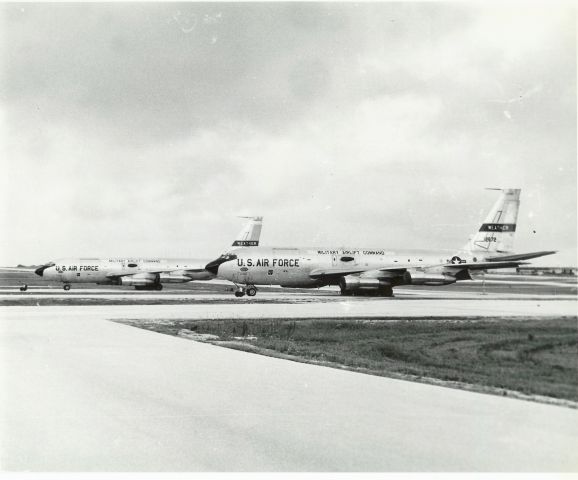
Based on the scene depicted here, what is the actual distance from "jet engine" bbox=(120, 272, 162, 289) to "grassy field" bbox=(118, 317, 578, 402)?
3468 cm

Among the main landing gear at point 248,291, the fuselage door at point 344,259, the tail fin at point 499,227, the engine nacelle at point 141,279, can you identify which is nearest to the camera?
the main landing gear at point 248,291

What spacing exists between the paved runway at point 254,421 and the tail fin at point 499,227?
3689 centimetres

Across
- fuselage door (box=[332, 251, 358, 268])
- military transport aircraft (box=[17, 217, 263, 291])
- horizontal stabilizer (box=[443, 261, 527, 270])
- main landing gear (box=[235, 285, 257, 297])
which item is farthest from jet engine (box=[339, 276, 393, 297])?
military transport aircraft (box=[17, 217, 263, 291])

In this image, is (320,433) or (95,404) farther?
(95,404)

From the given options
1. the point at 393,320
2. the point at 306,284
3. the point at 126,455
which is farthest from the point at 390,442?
the point at 306,284

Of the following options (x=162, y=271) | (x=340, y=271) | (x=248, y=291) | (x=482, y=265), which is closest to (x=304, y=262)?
(x=340, y=271)

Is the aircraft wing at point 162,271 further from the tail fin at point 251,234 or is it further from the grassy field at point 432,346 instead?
the grassy field at point 432,346

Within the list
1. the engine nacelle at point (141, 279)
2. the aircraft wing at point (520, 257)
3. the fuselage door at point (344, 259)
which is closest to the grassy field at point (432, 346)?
the aircraft wing at point (520, 257)

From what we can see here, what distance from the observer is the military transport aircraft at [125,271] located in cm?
5575

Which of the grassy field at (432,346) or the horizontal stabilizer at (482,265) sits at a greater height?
the horizontal stabilizer at (482,265)

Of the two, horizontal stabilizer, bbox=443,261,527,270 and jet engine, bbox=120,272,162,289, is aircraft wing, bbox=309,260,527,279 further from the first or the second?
jet engine, bbox=120,272,162,289

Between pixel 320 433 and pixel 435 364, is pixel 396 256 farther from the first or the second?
pixel 320 433

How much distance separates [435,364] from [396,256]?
109ft
